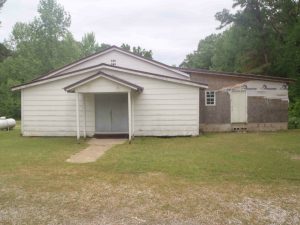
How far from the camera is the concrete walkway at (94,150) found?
397 inches

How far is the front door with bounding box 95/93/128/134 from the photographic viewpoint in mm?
16047

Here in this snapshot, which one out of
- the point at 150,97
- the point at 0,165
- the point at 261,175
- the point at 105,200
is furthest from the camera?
the point at 150,97

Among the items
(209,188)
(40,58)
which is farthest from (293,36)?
(40,58)

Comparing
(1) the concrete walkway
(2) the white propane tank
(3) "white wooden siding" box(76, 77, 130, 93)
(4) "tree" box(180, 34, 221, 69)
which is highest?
(4) "tree" box(180, 34, 221, 69)

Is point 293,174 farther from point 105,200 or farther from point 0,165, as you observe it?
point 0,165

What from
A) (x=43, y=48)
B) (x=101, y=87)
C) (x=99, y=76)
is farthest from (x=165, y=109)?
(x=43, y=48)

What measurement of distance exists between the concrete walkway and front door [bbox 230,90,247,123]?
6504 millimetres

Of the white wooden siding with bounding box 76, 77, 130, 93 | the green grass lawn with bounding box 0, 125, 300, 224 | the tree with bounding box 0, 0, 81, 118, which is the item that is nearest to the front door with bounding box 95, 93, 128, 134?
the white wooden siding with bounding box 76, 77, 130, 93

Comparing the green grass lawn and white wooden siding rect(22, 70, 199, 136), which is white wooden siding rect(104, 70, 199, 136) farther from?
the green grass lawn

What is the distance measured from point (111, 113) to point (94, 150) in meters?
4.51

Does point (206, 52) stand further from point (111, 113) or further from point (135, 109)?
point (135, 109)

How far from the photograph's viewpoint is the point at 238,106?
17578 millimetres

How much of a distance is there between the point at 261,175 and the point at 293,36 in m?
19.4

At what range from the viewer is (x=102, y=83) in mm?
14039
